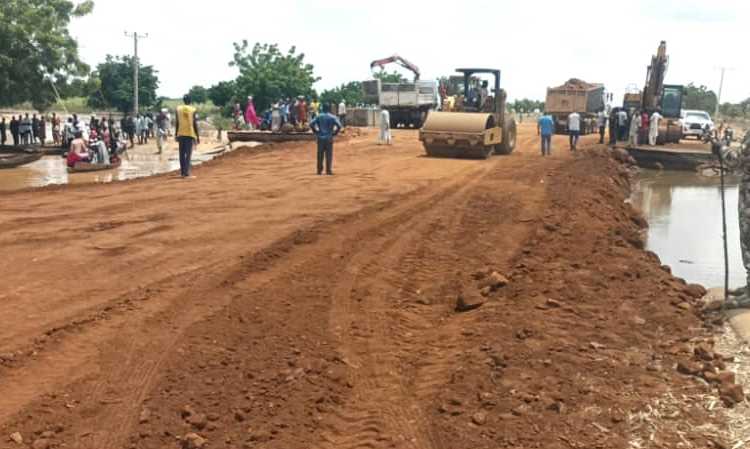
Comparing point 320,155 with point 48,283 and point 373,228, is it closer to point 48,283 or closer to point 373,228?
point 373,228

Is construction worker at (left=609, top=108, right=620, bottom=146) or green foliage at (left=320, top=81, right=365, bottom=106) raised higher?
green foliage at (left=320, top=81, right=365, bottom=106)

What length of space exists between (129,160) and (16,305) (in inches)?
782

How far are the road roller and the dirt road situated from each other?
933 centimetres

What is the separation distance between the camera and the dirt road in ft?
13.4

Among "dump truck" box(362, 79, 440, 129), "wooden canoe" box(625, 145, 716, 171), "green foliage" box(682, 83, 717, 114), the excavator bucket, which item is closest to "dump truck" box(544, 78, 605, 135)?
"dump truck" box(362, 79, 440, 129)

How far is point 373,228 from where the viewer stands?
930 cm

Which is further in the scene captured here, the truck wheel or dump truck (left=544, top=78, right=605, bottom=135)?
dump truck (left=544, top=78, right=605, bottom=135)

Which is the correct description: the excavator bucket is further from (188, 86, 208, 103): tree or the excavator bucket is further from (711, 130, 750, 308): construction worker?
(188, 86, 208, 103): tree

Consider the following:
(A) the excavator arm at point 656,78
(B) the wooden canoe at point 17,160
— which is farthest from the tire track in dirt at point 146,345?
(A) the excavator arm at point 656,78

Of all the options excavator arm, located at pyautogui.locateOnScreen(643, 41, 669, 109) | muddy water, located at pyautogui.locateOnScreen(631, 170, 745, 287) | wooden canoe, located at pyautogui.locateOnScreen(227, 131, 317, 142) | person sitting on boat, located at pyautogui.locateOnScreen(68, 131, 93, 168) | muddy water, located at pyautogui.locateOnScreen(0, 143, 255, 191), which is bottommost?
muddy water, located at pyautogui.locateOnScreen(631, 170, 745, 287)

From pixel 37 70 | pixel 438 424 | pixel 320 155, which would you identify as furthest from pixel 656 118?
pixel 438 424

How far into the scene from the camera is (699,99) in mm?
76750

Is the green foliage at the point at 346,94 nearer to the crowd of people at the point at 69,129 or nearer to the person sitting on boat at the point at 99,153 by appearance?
the crowd of people at the point at 69,129

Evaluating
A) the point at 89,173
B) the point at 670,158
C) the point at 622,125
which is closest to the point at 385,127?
the point at 89,173
